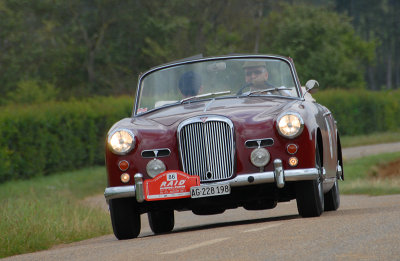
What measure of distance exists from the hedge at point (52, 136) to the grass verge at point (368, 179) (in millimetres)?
9040

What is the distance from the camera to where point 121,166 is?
959 centimetres

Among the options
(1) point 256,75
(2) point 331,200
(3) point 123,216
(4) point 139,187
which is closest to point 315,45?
(2) point 331,200

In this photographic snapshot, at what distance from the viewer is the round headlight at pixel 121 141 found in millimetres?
9539

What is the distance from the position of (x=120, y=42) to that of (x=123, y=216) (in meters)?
56.1

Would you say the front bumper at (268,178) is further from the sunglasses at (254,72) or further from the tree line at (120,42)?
the tree line at (120,42)

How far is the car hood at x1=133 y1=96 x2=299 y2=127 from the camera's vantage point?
947 cm

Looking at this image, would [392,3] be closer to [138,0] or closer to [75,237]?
[138,0]

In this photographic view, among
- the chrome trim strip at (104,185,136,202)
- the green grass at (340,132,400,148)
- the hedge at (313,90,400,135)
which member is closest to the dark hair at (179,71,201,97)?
the chrome trim strip at (104,185,136,202)

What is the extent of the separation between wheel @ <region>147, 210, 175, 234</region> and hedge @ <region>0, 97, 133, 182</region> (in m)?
18.5

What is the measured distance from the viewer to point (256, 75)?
10953mm

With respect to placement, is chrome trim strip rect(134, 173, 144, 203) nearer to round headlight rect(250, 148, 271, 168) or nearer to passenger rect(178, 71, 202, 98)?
round headlight rect(250, 148, 271, 168)

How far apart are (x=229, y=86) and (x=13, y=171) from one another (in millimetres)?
20069

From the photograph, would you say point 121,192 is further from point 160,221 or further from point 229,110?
point 160,221

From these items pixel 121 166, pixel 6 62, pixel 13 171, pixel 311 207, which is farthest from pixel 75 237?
pixel 6 62
